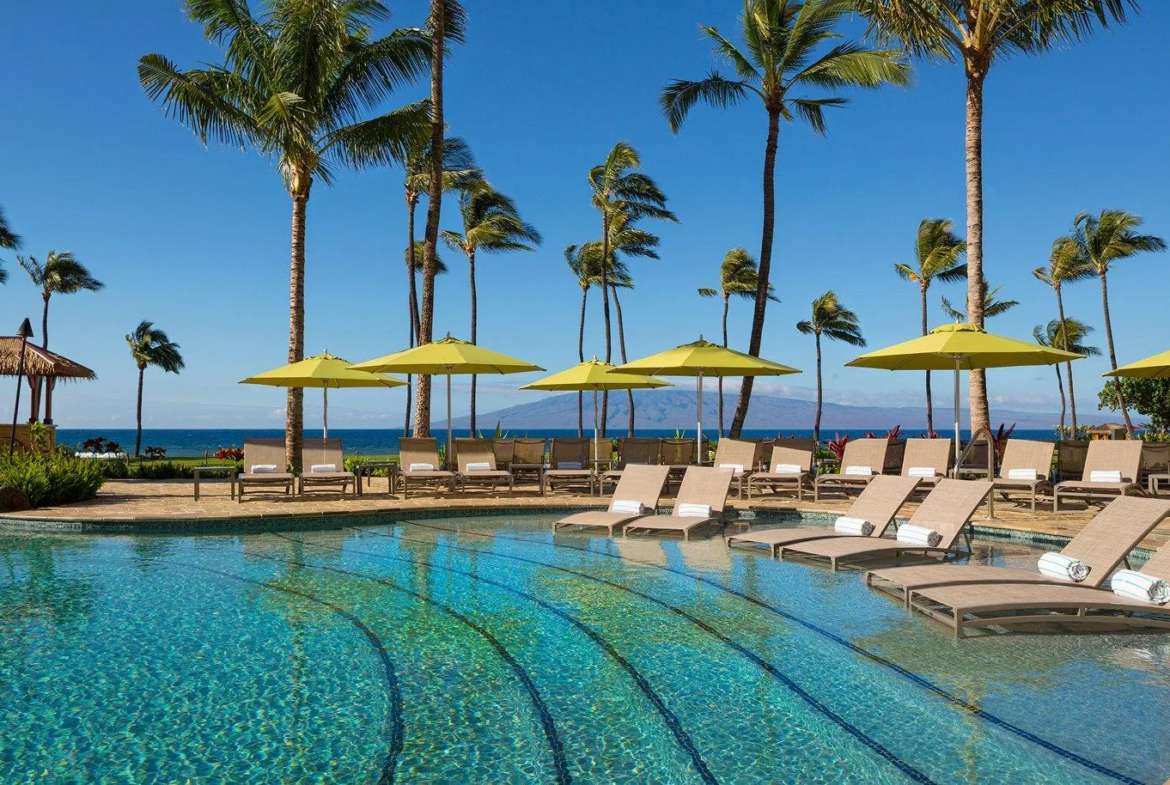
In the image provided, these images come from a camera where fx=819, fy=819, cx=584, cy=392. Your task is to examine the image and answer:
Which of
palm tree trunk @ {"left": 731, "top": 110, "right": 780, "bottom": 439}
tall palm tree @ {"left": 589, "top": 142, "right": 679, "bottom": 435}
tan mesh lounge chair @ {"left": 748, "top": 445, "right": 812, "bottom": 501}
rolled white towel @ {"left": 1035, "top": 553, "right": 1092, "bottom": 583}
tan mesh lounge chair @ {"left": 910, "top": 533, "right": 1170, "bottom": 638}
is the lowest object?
tan mesh lounge chair @ {"left": 910, "top": 533, "right": 1170, "bottom": 638}

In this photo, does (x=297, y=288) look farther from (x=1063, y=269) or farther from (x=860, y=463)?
(x=1063, y=269)

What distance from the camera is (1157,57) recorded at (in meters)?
18.2

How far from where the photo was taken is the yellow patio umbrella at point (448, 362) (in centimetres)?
1241

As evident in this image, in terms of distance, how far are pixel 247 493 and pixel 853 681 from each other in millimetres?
10890

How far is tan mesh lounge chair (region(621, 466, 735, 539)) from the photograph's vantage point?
9.23 meters

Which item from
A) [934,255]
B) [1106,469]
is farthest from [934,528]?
[934,255]

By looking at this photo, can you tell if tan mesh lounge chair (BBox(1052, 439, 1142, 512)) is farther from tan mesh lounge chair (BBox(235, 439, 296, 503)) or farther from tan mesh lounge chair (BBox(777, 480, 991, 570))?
tan mesh lounge chair (BBox(235, 439, 296, 503))

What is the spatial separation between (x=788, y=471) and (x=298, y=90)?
10.8 meters

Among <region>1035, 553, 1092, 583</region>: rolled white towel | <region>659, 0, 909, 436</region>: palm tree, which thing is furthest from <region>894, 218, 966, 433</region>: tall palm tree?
<region>1035, 553, 1092, 583</region>: rolled white towel

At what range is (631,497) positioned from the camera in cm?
1024

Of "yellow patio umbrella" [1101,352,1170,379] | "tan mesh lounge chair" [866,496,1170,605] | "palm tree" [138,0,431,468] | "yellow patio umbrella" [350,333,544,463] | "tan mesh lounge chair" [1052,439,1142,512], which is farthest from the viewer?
"palm tree" [138,0,431,468]

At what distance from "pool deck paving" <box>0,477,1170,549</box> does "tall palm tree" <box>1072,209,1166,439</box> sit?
2449cm

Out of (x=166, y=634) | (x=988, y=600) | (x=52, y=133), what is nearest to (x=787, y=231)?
(x=988, y=600)

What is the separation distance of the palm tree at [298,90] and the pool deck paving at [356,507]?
252 centimetres
